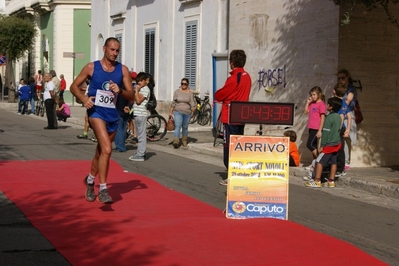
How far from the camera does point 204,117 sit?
Answer: 2648cm

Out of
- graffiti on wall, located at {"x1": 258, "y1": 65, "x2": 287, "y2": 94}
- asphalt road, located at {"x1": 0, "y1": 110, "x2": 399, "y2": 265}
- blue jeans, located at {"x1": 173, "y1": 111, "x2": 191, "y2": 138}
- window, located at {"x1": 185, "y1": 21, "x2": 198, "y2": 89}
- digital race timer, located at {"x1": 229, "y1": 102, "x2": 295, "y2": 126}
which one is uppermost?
window, located at {"x1": 185, "y1": 21, "x2": 198, "y2": 89}

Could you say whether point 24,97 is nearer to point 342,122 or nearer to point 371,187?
point 342,122

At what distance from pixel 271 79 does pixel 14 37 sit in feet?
116

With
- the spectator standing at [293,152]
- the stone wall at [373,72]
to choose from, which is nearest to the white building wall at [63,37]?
the spectator standing at [293,152]

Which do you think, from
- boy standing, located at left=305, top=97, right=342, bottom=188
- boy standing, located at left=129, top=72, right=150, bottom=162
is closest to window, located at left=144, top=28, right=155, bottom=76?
boy standing, located at left=129, top=72, right=150, bottom=162

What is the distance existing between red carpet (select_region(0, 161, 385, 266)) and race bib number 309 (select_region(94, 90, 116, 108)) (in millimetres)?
1319

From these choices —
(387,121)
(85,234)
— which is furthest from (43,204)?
(387,121)

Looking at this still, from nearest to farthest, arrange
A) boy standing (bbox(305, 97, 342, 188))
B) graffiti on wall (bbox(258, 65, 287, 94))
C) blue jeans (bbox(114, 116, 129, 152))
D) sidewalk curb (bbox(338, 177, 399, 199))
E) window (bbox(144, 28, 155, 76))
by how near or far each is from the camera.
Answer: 1. sidewalk curb (bbox(338, 177, 399, 199))
2. boy standing (bbox(305, 97, 342, 188))
3. graffiti on wall (bbox(258, 65, 287, 94))
4. blue jeans (bbox(114, 116, 129, 152))
5. window (bbox(144, 28, 155, 76))

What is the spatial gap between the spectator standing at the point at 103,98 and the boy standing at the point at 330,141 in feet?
13.8

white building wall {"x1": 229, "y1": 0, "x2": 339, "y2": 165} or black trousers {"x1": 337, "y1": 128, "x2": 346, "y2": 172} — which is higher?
white building wall {"x1": 229, "y1": 0, "x2": 339, "y2": 165}

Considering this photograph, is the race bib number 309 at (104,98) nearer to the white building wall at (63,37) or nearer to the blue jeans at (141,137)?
the blue jeans at (141,137)

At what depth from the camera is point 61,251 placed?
7.27 metres

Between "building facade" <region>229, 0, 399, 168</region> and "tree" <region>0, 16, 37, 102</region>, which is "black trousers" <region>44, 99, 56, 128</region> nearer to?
"building facade" <region>229, 0, 399, 168</region>

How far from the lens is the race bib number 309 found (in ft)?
31.5
